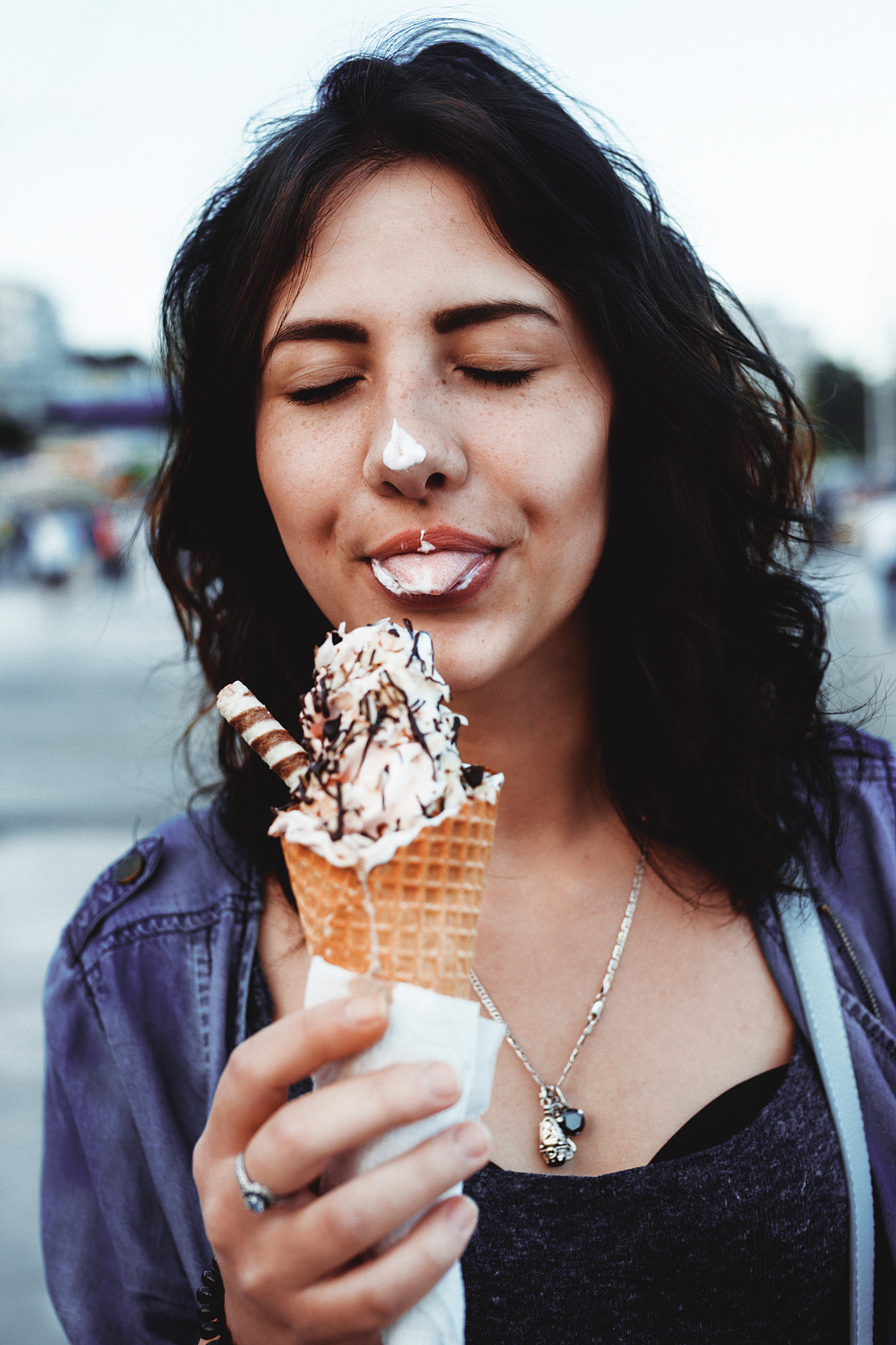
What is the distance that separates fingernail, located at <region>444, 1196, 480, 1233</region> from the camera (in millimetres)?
1038

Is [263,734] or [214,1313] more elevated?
[263,734]

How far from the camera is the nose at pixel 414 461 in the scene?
141cm

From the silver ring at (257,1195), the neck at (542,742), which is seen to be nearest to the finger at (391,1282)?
the silver ring at (257,1195)

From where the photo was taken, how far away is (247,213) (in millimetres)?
1784

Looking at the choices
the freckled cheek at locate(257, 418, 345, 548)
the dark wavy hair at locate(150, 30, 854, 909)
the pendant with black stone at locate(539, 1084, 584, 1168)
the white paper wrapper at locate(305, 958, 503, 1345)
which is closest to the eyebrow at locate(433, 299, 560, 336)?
the dark wavy hair at locate(150, 30, 854, 909)

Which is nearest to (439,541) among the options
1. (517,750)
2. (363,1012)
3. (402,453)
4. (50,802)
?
(402,453)

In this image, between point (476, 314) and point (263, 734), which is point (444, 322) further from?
point (263, 734)

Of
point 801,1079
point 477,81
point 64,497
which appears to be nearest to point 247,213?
point 477,81

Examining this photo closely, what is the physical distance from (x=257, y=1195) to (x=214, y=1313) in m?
0.41

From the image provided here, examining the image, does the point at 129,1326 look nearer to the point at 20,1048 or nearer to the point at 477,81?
the point at 477,81

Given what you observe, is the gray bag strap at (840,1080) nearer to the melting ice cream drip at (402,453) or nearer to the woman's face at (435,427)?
the woman's face at (435,427)

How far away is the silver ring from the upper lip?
866 millimetres

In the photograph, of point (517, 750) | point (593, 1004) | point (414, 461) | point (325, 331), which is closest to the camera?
point (414, 461)

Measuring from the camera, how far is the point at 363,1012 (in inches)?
39.5
